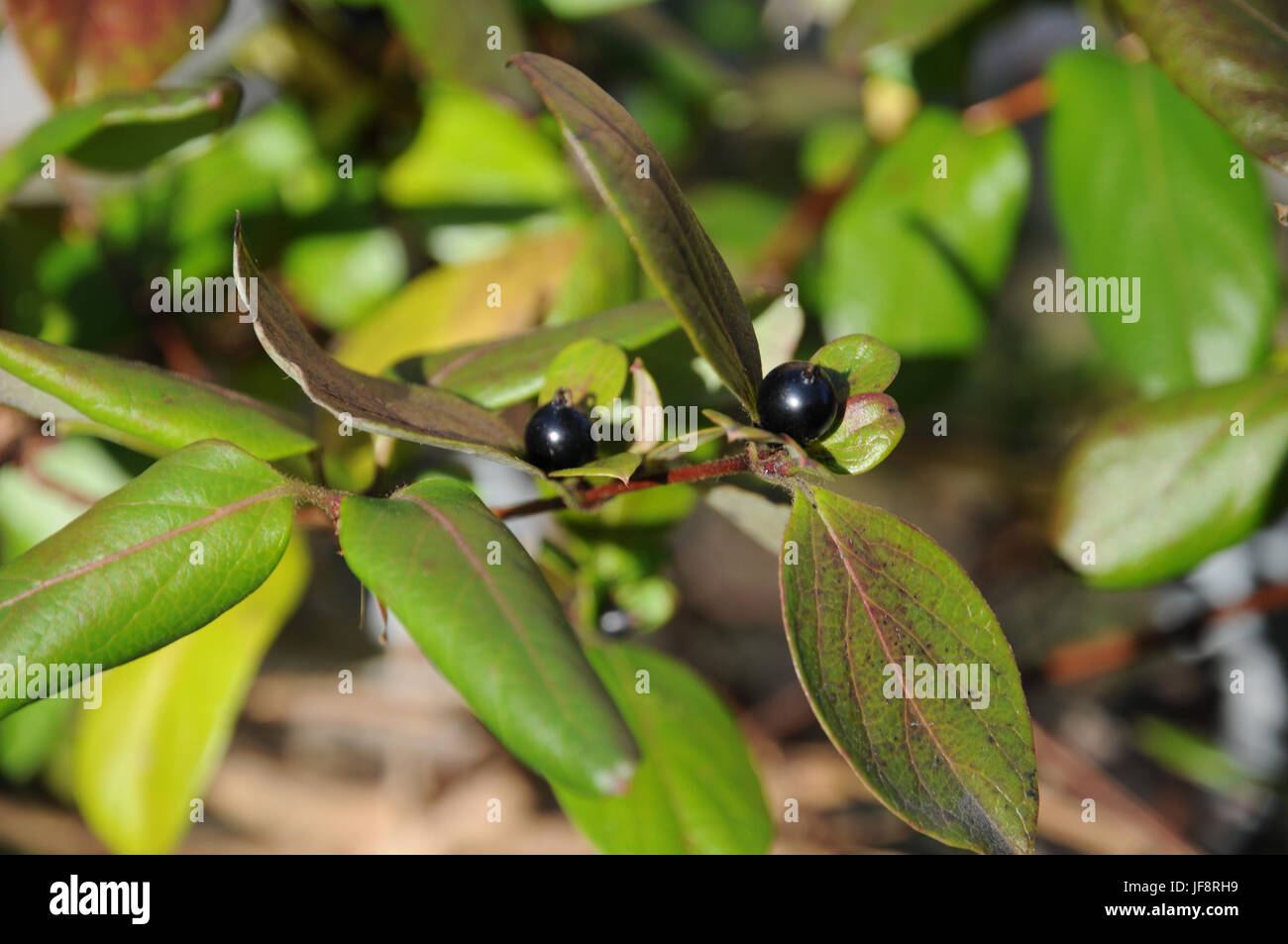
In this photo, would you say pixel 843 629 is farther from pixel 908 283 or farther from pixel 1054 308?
pixel 1054 308

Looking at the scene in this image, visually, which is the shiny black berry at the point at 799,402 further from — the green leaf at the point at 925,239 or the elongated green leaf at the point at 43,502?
the elongated green leaf at the point at 43,502

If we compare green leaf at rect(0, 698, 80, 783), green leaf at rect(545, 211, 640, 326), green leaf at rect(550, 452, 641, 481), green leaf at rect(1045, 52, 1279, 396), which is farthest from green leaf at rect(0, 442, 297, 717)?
green leaf at rect(1045, 52, 1279, 396)

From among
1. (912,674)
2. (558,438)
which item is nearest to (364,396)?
(558,438)

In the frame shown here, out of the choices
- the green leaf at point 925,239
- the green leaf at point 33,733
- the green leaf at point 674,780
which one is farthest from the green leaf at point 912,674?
the green leaf at point 33,733

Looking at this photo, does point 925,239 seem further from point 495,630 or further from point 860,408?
point 495,630

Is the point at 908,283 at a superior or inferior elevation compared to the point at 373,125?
inferior

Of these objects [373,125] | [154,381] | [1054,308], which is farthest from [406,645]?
[1054,308]

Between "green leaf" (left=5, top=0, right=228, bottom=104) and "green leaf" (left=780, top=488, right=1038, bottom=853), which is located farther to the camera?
"green leaf" (left=5, top=0, right=228, bottom=104)

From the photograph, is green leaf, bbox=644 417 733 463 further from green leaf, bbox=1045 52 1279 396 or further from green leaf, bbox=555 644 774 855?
green leaf, bbox=1045 52 1279 396
